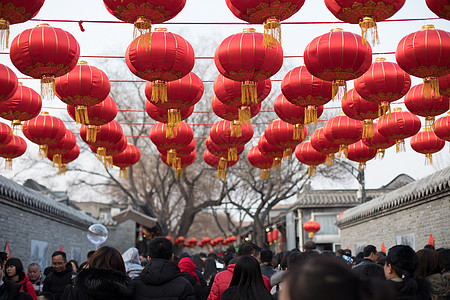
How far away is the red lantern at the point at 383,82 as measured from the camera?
6.96m

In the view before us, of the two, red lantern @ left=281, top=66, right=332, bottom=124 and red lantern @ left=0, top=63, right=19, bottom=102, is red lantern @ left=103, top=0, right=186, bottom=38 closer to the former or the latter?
red lantern @ left=0, top=63, right=19, bottom=102

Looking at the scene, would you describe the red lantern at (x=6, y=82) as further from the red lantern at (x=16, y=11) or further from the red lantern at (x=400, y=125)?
the red lantern at (x=400, y=125)

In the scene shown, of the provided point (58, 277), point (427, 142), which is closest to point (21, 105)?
point (58, 277)

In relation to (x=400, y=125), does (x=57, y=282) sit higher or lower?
lower

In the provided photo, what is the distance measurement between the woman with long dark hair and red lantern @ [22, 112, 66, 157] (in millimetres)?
5907

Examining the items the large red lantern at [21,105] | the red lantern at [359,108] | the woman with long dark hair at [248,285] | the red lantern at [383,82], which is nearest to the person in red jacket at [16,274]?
the woman with long dark hair at [248,285]

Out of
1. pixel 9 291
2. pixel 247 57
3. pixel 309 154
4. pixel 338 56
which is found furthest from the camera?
pixel 309 154

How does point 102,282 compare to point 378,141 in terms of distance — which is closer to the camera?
point 102,282

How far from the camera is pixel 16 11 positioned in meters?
5.02

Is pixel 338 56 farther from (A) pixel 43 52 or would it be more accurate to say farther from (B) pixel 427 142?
(B) pixel 427 142

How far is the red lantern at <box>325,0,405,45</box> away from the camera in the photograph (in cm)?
514

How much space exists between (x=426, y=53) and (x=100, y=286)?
464 centimetres

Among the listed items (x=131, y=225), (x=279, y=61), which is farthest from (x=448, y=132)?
(x=131, y=225)

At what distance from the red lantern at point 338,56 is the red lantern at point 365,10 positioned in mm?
596
